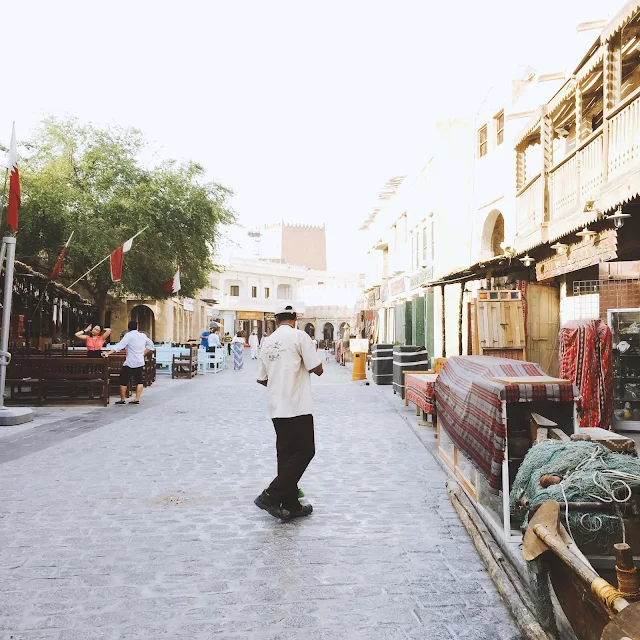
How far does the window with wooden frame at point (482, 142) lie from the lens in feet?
60.4

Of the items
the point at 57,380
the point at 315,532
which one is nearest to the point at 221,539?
the point at 315,532

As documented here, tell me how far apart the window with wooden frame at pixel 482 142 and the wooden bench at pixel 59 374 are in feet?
38.0

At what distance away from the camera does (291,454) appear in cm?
546

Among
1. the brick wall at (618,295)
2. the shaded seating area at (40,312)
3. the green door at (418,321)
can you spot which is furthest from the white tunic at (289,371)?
the green door at (418,321)

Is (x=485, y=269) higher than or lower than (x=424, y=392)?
higher

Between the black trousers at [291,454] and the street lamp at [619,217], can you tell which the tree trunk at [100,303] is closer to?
the street lamp at [619,217]

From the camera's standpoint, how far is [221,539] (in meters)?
4.83

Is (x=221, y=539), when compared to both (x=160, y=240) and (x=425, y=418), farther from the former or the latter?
(x=160, y=240)

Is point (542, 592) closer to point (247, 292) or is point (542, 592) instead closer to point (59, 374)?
point (59, 374)

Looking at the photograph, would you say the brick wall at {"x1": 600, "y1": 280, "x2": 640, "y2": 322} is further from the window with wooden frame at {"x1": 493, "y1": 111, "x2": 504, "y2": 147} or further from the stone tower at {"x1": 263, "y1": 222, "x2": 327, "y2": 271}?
the stone tower at {"x1": 263, "y1": 222, "x2": 327, "y2": 271}

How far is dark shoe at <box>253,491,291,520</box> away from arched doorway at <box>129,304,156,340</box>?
1250 inches

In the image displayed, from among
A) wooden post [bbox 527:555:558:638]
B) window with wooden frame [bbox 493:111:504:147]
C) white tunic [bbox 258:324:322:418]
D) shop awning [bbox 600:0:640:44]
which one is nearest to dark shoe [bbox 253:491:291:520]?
white tunic [bbox 258:324:322:418]

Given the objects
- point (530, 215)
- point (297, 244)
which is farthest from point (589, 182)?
point (297, 244)

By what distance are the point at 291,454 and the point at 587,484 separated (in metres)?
2.69
